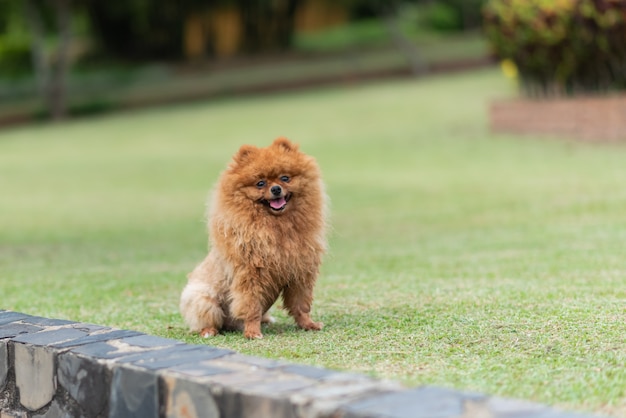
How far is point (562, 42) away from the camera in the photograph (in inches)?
656

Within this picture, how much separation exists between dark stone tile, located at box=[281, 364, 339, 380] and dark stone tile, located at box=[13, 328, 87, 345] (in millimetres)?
1295

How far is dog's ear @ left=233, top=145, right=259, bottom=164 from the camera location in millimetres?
5348

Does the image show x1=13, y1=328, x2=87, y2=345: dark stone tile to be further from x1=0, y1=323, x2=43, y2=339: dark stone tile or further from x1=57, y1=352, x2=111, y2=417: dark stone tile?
x1=57, y1=352, x2=111, y2=417: dark stone tile

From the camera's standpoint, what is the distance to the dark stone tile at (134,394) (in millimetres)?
4047

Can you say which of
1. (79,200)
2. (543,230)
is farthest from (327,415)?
(79,200)

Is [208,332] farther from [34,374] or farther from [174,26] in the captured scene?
[174,26]

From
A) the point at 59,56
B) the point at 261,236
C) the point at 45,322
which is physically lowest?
the point at 45,322

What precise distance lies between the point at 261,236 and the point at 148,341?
1016mm

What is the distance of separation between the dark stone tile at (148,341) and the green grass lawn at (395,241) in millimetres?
609

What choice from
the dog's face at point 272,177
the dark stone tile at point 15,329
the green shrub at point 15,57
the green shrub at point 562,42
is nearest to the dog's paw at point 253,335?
the dog's face at point 272,177

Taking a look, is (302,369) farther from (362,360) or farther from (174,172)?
(174,172)

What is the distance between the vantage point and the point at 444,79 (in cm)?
2842

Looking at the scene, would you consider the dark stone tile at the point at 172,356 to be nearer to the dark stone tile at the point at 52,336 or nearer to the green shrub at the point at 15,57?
the dark stone tile at the point at 52,336

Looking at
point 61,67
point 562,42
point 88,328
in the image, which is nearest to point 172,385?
point 88,328
